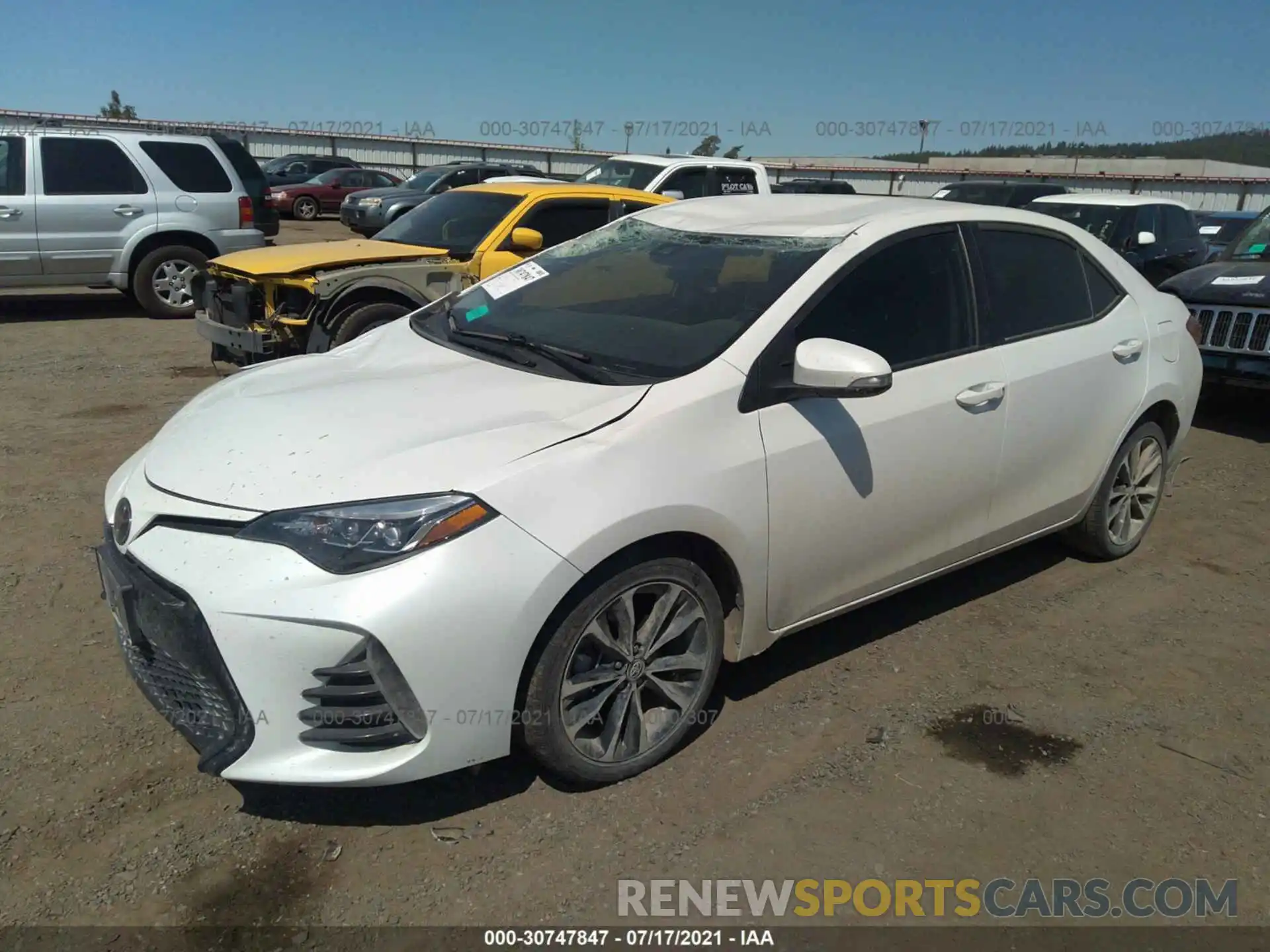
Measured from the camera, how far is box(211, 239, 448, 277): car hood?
20.8 ft

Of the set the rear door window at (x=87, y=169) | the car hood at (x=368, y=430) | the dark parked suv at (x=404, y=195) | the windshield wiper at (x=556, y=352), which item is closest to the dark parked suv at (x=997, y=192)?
the dark parked suv at (x=404, y=195)

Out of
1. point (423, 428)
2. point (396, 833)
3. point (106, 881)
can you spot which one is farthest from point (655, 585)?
point (106, 881)

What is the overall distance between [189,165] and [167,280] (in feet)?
4.18

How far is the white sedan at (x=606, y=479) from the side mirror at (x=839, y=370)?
1 cm

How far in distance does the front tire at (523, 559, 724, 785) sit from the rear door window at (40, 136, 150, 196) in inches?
373

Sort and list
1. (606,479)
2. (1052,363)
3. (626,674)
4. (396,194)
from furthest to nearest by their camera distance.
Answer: (396,194), (1052,363), (626,674), (606,479)

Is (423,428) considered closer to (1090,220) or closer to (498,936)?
(498,936)

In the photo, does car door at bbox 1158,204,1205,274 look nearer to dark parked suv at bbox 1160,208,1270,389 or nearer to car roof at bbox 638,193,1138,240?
dark parked suv at bbox 1160,208,1270,389

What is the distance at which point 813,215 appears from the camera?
12.3 feet

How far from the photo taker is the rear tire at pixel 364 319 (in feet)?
21.0

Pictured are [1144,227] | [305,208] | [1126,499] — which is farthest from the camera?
[305,208]

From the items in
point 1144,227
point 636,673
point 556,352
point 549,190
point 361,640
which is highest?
point 1144,227

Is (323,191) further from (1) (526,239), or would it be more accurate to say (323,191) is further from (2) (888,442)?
(2) (888,442)

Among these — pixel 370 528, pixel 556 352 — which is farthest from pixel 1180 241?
pixel 370 528
